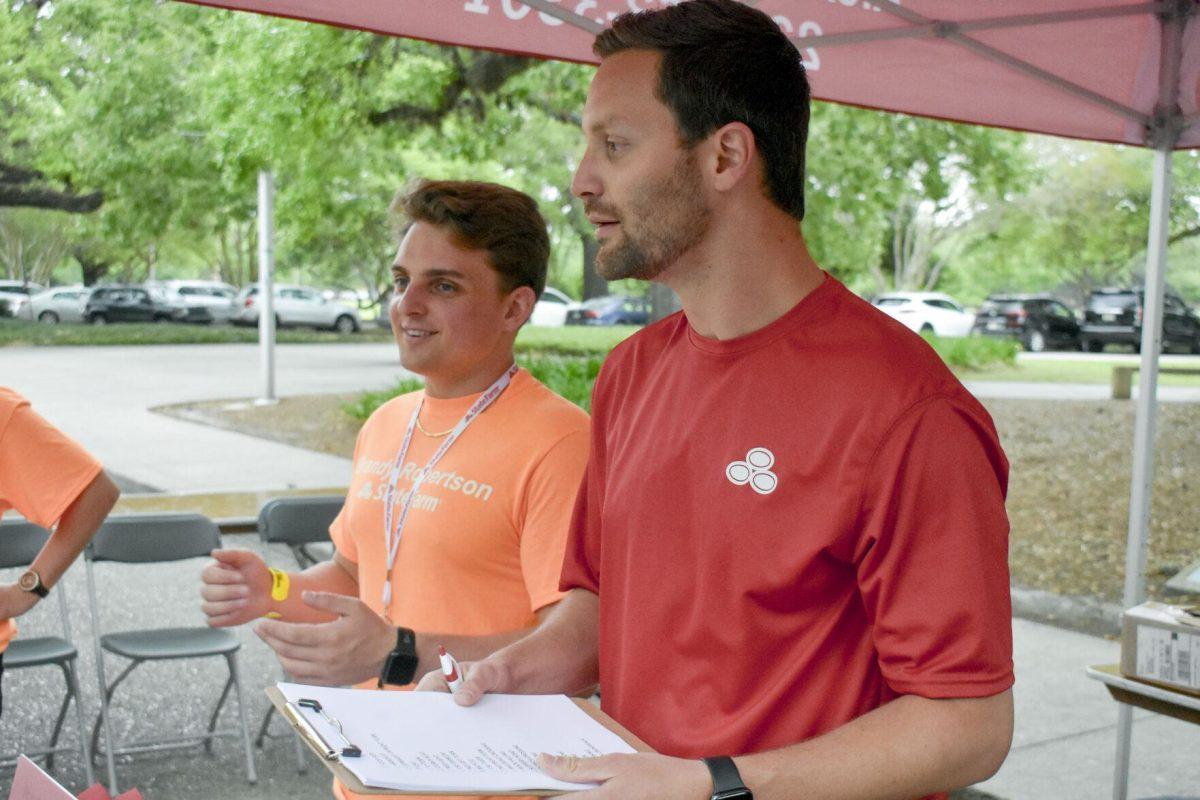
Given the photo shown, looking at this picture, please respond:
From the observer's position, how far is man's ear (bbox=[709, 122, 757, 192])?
162 centimetres

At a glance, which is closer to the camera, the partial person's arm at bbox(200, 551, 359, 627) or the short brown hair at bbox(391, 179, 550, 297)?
the partial person's arm at bbox(200, 551, 359, 627)

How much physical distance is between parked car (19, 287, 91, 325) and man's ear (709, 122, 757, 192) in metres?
38.0

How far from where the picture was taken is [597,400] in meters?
1.94

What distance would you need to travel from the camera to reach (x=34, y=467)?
3.35m

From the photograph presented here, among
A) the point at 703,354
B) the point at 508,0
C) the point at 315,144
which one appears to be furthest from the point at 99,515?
the point at 315,144

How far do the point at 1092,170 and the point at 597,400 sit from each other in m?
29.5

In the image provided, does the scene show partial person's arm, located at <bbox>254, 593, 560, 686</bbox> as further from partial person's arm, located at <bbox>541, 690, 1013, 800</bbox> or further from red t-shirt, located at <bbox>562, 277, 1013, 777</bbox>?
partial person's arm, located at <bbox>541, 690, 1013, 800</bbox>

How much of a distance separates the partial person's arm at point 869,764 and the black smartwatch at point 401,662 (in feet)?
2.22

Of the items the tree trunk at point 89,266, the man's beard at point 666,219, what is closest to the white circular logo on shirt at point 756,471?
the man's beard at point 666,219

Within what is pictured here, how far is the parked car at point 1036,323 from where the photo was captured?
1109 inches

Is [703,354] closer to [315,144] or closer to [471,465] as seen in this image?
[471,465]

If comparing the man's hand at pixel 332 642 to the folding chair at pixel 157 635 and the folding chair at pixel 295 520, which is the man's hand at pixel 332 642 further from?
the folding chair at pixel 295 520

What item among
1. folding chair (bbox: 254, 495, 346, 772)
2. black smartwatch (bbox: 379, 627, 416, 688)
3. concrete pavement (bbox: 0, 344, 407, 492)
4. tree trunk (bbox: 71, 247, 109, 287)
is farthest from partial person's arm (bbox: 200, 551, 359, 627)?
tree trunk (bbox: 71, 247, 109, 287)

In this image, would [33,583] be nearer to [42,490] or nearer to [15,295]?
[42,490]
